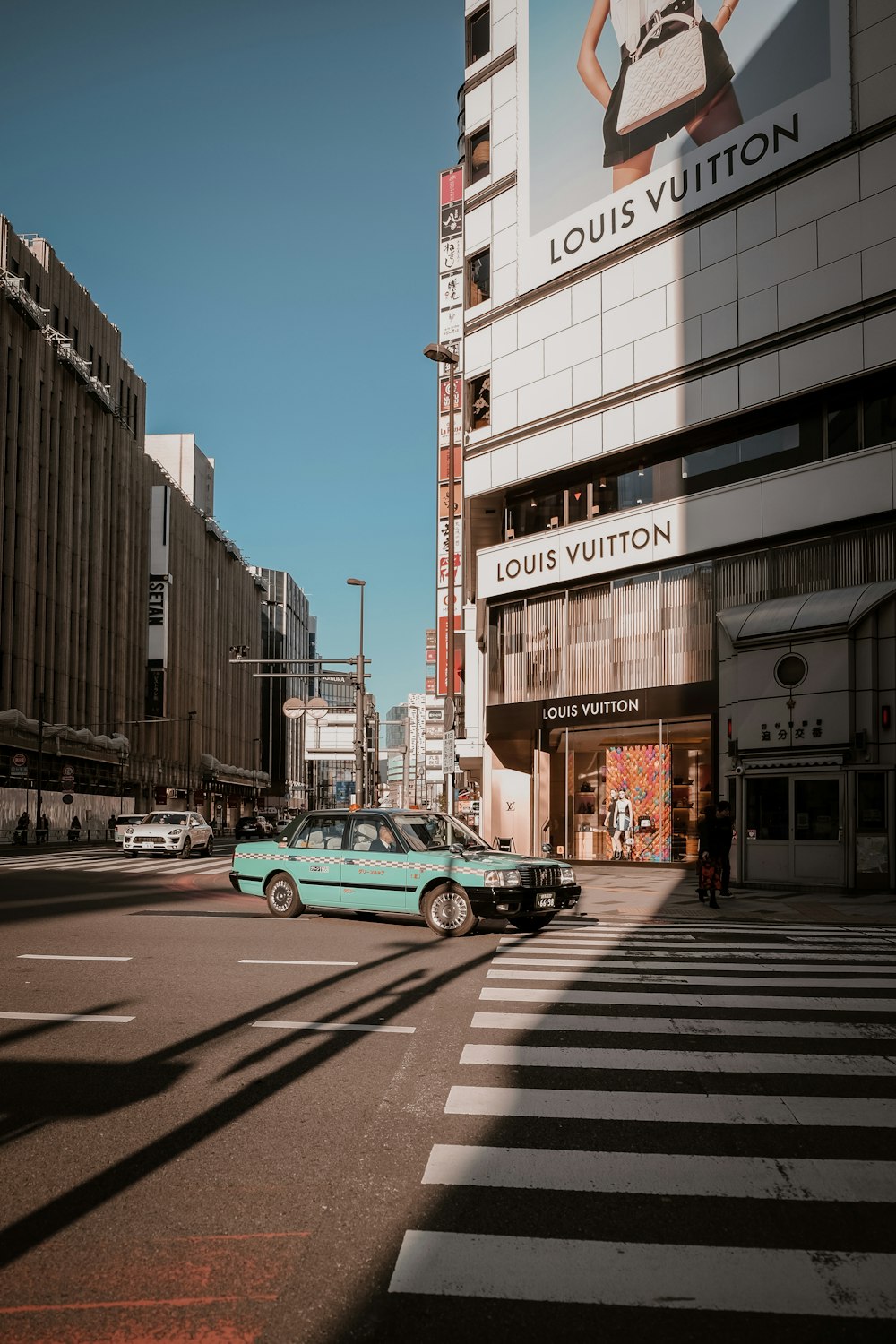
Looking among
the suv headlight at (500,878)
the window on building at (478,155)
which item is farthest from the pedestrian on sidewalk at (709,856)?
the window on building at (478,155)

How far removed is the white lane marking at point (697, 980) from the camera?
10.5 metres

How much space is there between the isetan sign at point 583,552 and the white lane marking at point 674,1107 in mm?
22107

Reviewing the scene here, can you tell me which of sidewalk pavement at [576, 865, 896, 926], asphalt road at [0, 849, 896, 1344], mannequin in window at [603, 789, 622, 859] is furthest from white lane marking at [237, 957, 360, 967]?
mannequin in window at [603, 789, 622, 859]

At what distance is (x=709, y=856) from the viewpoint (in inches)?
753

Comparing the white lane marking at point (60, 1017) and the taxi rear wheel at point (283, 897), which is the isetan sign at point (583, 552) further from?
the white lane marking at point (60, 1017)

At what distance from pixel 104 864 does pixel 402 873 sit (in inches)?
868

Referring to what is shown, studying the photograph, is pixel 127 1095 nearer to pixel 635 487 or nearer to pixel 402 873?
pixel 402 873

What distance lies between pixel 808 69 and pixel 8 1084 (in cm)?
2754

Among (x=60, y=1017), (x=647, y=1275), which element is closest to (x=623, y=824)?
(x=60, y=1017)

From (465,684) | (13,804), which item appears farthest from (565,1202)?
(13,804)

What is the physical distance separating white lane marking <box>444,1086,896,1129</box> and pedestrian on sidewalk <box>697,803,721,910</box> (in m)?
12.6

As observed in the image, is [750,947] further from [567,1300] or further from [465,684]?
[465,684]

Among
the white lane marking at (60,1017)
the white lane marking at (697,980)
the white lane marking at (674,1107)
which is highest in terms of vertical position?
the white lane marking at (674,1107)

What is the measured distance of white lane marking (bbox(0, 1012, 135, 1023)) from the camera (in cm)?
873
